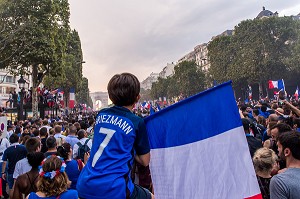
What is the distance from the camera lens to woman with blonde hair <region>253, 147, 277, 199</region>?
11.8 feet

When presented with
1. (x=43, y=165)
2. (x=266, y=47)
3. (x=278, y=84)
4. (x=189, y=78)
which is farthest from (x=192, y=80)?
(x=43, y=165)

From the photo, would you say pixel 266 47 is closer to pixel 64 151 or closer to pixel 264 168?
pixel 64 151

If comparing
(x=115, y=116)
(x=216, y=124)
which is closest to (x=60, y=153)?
(x=115, y=116)

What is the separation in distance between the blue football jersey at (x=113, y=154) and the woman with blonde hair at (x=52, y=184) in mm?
1023

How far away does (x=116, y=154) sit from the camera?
235 centimetres

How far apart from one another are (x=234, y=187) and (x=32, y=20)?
2377 cm

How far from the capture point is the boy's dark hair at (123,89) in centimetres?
251

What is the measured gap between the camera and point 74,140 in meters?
7.84

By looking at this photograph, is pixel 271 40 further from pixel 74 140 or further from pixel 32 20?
pixel 74 140

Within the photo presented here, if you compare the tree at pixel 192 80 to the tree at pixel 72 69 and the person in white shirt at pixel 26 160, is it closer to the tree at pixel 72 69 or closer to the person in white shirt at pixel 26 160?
the tree at pixel 72 69

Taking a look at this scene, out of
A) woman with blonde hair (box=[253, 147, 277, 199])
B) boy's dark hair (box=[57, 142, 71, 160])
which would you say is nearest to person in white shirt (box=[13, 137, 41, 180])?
boy's dark hair (box=[57, 142, 71, 160])

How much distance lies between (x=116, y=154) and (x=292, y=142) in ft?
5.52

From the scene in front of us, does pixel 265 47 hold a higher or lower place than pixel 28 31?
higher

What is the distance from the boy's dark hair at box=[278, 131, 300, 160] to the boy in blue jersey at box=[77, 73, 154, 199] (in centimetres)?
140
